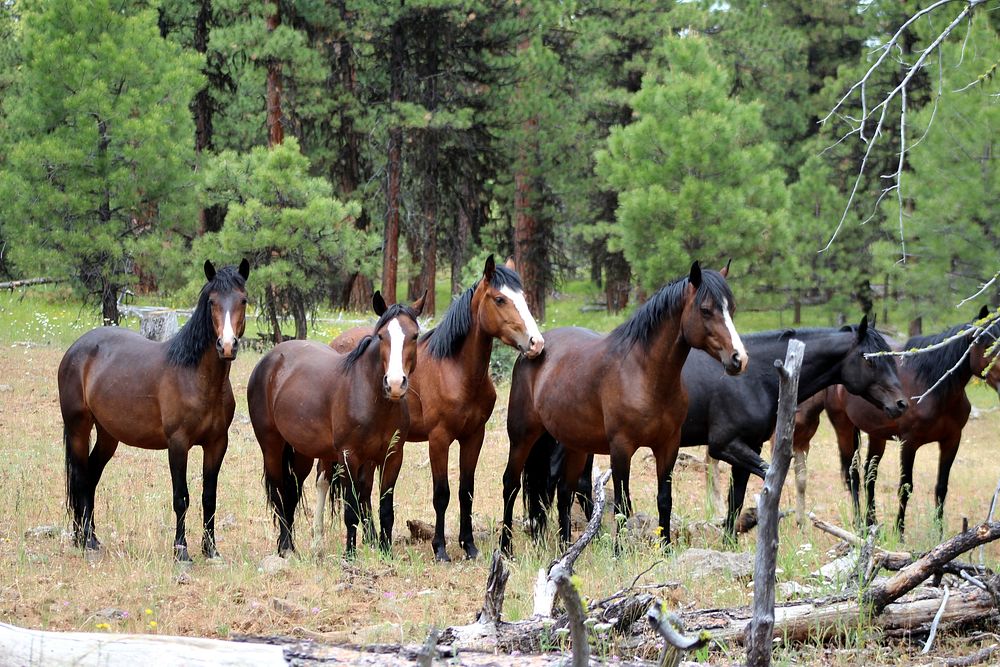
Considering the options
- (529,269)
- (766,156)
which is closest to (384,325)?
(766,156)

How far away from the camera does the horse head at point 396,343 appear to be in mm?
6836

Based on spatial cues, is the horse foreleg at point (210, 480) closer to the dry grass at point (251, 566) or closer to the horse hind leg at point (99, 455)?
the dry grass at point (251, 566)

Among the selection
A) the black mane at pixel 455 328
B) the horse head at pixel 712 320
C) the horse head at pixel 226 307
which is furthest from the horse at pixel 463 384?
the horse head at pixel 226 307

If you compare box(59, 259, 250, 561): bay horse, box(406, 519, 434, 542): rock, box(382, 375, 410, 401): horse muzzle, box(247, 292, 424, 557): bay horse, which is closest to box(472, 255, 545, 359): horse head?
box(247, 292, 424, 557): bay horse

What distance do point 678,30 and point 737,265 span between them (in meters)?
11.3

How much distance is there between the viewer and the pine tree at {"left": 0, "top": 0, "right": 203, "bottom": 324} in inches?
731

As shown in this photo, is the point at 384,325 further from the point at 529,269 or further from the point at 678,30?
the point at 678,30

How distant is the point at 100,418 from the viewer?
787 centimetres

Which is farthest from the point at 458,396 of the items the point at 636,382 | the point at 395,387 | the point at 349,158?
the point at 349,158

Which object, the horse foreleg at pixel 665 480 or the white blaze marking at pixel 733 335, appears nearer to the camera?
the white blaze marking at pixel 733 335

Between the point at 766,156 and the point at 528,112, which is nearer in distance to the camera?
the point at 766,156

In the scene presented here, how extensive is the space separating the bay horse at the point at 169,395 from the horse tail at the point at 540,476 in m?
2.59

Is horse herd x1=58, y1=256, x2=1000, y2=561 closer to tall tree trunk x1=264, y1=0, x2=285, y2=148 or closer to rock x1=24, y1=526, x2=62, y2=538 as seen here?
rock x1=24, y1=526, x2=62, y2=538

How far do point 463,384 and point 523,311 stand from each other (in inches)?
31.5
